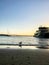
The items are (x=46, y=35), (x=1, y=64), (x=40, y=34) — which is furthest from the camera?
(x=40, y=34)

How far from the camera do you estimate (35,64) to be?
44.0 feet

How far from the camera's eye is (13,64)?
1329cm

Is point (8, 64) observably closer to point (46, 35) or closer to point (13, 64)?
point (13, 64)

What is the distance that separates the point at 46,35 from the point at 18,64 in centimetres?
15223

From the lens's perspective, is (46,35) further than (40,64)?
Yes

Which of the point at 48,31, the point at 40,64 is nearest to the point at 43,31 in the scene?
the point at 48,31

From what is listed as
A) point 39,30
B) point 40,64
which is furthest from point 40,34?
point 40,64

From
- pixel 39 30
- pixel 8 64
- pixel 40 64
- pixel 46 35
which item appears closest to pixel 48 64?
pixel 40 64

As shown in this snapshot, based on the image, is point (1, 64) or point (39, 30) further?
point (39, 30)

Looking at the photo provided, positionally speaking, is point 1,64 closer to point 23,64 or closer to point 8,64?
point 8,64

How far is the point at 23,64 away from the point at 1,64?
1.55m

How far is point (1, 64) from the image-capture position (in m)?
13.1

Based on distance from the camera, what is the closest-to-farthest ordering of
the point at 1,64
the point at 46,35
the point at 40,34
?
1. the point at 1,64
2. the point at 46,35
3. the point at 40,34

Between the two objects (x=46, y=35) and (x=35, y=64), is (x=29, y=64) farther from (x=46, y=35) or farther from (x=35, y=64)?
(x=46, y=35)
